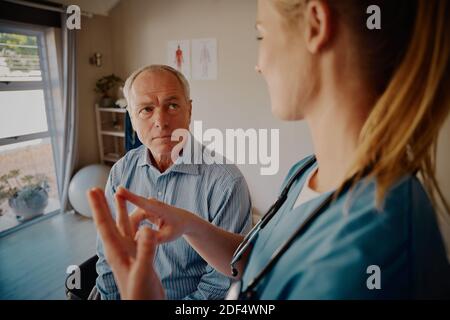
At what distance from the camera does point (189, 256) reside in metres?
0.83

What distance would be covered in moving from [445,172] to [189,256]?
26.7 inches

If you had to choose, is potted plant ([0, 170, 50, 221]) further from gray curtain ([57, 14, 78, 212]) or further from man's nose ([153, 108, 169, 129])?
man's nose ([153, 108, 169, 129])

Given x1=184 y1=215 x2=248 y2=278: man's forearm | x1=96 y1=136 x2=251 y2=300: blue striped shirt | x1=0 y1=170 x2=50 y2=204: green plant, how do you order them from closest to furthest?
x1=184 y1=215 x2=248 y2=278: man's forearm, x1=96 y1=136 x2=251 y2=300: blue striped shirt, x1=0 y1=170 x2=50 y2=204: green plant

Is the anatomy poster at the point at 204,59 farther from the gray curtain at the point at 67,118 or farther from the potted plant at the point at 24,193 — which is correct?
the potted plant at the point at 24,193

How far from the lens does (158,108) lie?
2.83 ft

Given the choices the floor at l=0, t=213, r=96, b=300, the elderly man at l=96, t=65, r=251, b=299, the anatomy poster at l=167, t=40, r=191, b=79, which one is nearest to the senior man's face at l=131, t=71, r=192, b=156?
the elderly man at l=96, t=65, r=251, b=299

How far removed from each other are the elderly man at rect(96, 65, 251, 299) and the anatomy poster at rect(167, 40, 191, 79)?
1.33 feet

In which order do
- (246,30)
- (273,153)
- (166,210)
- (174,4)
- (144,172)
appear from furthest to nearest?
(273,153)
(246,30)
(174,4)
(144,172)
(166,210)

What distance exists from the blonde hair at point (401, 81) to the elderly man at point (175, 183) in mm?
585

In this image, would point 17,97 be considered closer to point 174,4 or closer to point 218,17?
point 174,4

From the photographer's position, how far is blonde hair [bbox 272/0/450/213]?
0.99 ft

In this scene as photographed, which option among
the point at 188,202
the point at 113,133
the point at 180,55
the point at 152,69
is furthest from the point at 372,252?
the point at 113,133

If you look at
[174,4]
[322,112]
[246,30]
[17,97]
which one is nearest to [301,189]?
[322,112]

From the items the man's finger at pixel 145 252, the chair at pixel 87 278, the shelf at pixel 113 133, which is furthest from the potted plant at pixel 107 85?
the man's finger at pixel 145 252
